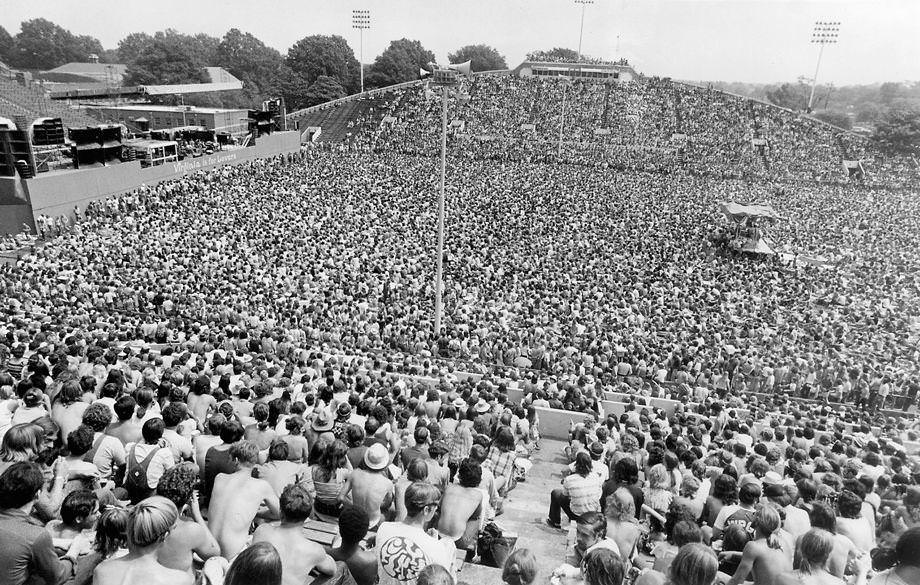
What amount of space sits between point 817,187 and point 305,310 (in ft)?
144

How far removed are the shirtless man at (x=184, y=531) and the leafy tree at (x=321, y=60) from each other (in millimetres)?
75733

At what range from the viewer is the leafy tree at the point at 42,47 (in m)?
84.4

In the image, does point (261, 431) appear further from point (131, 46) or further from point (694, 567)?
point (131, 46)

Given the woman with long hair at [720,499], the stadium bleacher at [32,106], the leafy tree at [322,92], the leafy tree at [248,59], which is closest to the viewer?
the woman with long hair at [720,499]

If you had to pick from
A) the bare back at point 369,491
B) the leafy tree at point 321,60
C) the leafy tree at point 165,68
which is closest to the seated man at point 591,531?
the bare back at point 369,491

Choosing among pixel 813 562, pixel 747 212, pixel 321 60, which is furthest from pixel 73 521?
pixel 321 60

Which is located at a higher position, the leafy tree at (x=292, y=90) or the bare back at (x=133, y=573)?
the leafy tree at (x=292, y=90)

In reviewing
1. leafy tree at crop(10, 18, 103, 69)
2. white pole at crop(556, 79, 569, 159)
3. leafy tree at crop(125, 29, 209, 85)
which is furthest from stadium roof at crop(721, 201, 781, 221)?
leafy tree at crop(10, 18, 103, 69)

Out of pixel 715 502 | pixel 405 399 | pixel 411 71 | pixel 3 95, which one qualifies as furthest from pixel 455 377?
pixel 411 71

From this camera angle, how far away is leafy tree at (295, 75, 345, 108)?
67.9m

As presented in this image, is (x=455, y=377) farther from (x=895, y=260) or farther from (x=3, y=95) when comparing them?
(x=3, y=95)

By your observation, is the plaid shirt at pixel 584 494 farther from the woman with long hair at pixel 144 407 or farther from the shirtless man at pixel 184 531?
the woman with long hair at pixel 144 407

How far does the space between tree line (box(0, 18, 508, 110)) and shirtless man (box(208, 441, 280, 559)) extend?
69.4m

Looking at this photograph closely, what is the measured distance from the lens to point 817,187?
44688 mm
